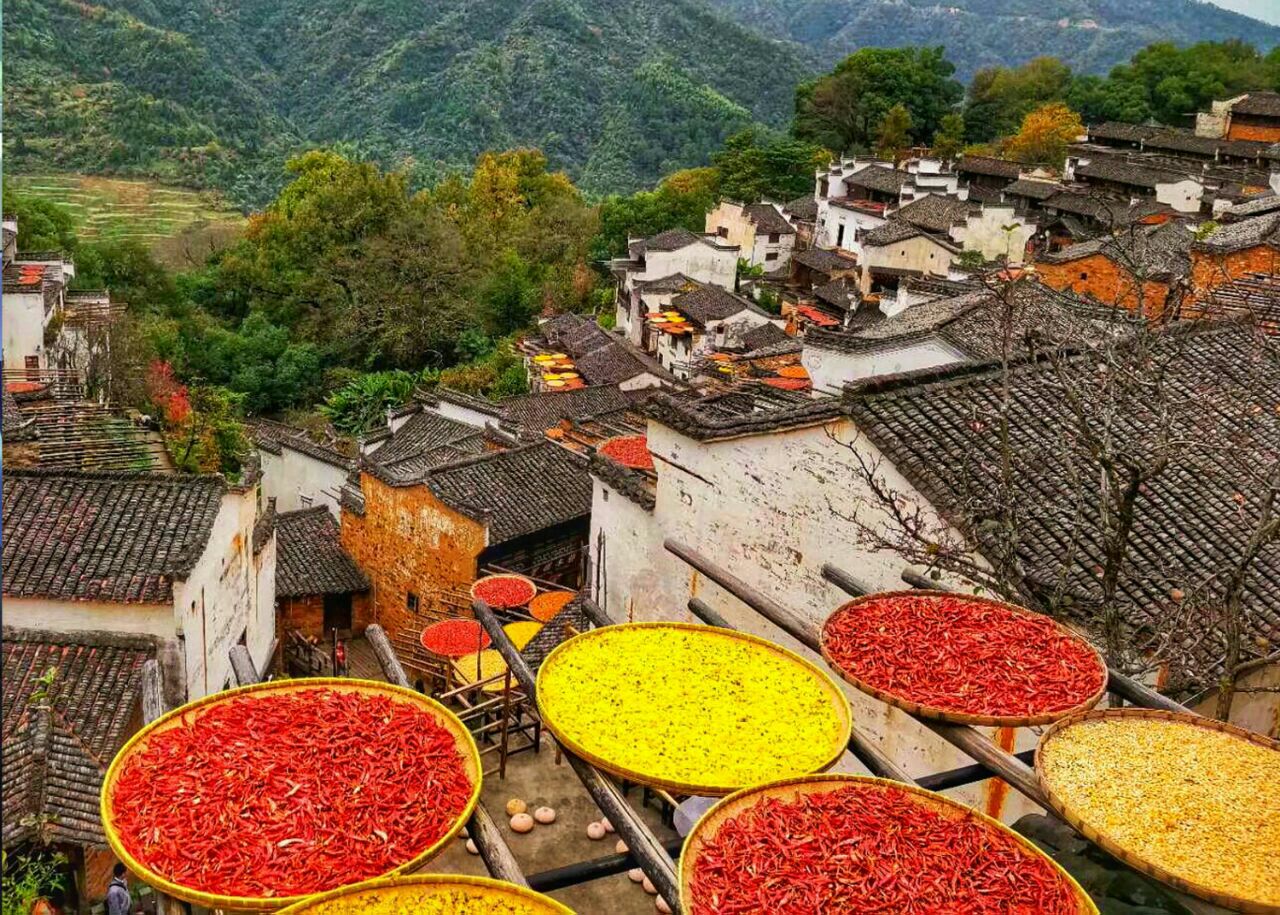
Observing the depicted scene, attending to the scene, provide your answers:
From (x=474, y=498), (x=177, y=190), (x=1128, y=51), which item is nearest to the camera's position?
(x=474, y=498)

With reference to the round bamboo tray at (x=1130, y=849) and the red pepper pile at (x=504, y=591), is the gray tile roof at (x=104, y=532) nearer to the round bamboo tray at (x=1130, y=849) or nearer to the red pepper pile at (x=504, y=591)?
the red pepper pile at (x=504, y=591)

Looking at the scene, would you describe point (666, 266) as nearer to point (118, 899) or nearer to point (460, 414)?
point (460, 414)

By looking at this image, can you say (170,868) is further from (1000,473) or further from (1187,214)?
(1187,214)

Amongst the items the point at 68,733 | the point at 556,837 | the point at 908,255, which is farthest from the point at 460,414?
the point at 556,837

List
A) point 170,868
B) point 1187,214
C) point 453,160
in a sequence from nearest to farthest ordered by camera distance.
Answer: point 170,868 < point 1187,214 < point 453,160

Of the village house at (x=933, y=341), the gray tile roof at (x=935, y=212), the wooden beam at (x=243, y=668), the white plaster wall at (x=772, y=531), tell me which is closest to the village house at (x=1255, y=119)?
the gray tile roof at (x=935, y=212)

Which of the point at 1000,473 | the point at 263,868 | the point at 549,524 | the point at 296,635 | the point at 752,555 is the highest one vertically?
the point at 263,868

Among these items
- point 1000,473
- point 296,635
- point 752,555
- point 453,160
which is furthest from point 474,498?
point 453,160
